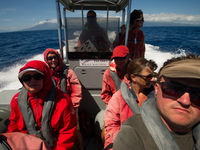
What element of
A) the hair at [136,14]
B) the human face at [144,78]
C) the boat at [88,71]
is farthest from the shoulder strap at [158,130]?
the hair at [136,14]

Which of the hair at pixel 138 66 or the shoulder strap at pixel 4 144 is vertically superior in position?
the hair at pixel 138 66

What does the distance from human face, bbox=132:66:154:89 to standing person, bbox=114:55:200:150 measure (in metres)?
0.57

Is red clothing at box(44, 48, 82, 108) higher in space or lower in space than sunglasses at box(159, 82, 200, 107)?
lower

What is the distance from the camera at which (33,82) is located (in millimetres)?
1244

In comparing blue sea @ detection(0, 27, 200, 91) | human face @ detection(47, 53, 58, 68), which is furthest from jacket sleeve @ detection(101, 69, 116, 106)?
blue sea @ detection(0, 27, 200, 91)

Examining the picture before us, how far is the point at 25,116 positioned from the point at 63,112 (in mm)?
405

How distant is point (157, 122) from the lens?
74 centimetres

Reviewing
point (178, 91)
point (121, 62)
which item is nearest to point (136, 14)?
point (121, 62)

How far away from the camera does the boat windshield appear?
2.57m

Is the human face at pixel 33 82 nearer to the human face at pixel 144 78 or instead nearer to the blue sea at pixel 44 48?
the human face at pixel 144 78

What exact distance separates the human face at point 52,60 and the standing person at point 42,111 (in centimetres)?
81

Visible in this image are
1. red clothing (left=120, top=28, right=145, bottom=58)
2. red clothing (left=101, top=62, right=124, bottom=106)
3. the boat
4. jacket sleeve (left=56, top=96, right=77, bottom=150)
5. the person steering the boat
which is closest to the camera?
jacket sleeve (left=56, top=96, right=77, bottom=150)

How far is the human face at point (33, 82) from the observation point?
1.23m

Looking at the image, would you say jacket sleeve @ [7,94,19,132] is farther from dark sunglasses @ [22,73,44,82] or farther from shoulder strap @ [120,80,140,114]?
shoulder strap @ [120,80,140,114]
